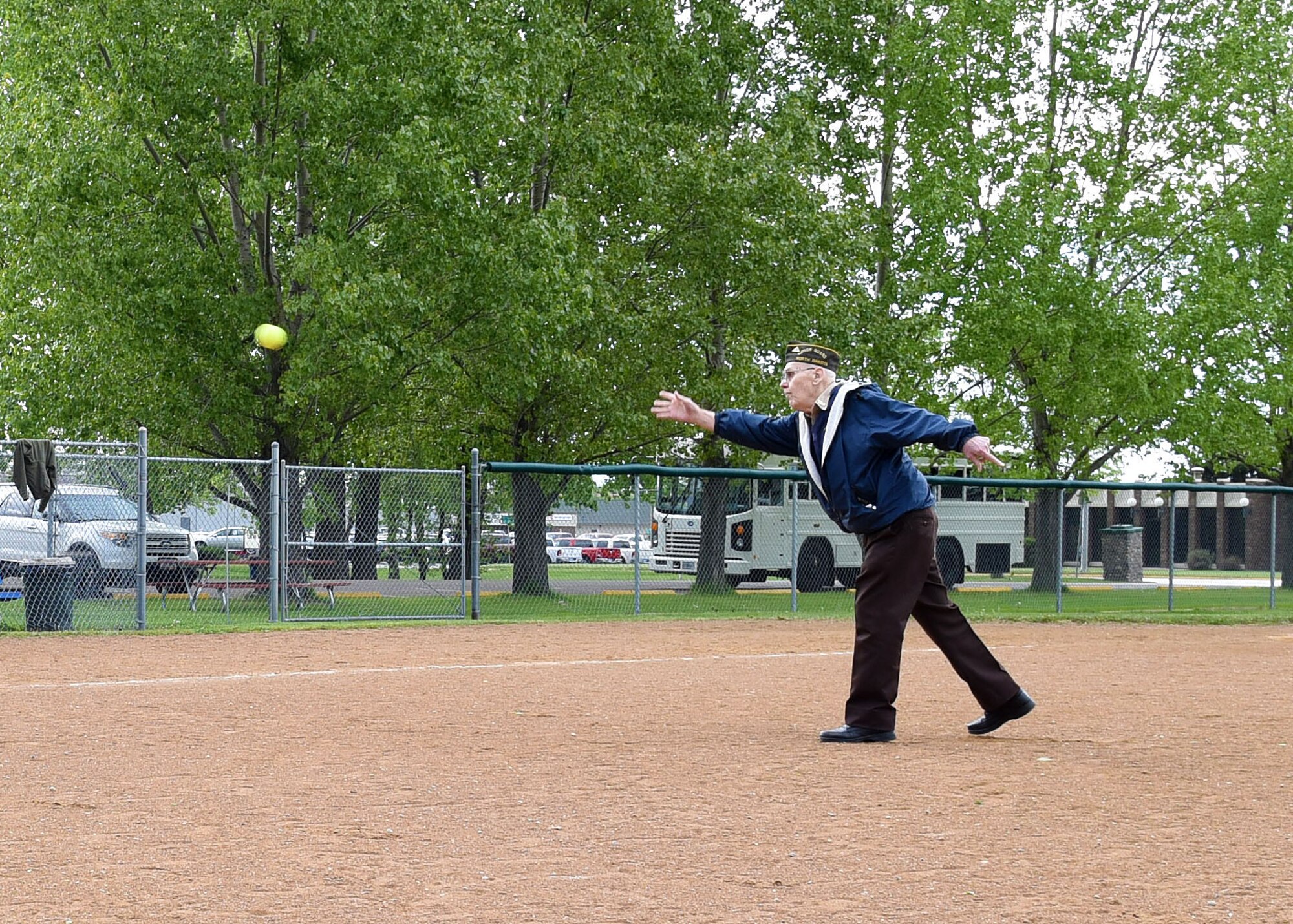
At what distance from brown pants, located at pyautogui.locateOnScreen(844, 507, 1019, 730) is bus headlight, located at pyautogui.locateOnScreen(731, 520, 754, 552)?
1715 cm

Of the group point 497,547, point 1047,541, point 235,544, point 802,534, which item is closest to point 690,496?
point 802,534

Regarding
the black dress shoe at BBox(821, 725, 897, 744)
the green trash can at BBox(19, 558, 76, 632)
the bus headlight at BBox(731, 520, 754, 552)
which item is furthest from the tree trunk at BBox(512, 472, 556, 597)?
the black dress shoe at BBox(821, 725, 897, 744)

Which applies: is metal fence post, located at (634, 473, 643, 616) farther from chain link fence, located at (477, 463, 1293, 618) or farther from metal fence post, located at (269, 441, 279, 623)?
metal fence post, located at (269, 441, 279, 623)

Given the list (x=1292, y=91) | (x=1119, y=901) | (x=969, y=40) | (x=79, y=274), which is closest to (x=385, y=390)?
(x=79, y=274)

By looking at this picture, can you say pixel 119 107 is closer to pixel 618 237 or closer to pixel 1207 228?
pixel 618 237

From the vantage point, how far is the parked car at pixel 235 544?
21.0 m

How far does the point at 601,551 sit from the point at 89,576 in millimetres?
17320

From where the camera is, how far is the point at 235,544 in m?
23.2

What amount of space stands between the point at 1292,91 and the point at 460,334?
801 inches

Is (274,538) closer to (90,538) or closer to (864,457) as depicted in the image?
(90,538)

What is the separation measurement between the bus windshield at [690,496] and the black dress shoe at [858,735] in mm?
16289

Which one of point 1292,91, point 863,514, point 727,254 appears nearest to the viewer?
point 863,514

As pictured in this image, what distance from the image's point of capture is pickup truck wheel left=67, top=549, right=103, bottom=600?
1869cm

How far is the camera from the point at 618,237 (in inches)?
1008
